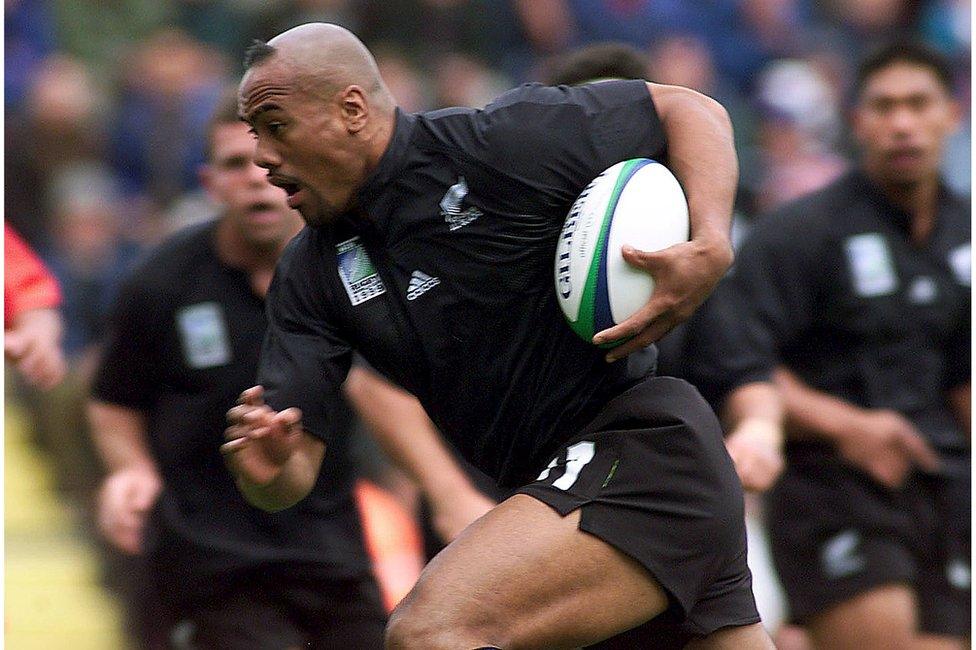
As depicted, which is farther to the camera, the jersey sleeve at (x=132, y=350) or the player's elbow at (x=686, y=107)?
the jersey sleeve at (x=132, y=350)

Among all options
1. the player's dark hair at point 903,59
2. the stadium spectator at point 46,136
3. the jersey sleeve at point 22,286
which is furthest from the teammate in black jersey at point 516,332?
the stadium spectator at point 46,136

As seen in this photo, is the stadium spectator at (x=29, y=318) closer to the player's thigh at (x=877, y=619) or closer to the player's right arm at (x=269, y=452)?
the player's right arm at (x=269, y=452)

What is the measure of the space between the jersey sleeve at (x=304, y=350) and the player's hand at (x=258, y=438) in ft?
0.45

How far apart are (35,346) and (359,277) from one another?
4.08ft

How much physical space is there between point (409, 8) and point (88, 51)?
173 centimetres

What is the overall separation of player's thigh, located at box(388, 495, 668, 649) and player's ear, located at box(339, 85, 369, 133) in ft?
3.08

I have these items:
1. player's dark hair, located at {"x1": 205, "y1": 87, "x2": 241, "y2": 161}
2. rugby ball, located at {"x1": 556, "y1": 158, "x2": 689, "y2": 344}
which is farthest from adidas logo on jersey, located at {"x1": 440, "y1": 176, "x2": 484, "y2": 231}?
player's dark hair, located at {"x1": 205, "y1": 87, "x2": 241, "y2": 161}

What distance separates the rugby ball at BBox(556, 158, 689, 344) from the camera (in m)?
3.81

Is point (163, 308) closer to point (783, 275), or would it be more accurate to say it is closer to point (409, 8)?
point (783, 275)

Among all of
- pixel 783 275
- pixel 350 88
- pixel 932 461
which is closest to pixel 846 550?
pixel 932 461

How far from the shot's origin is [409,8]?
9.28 metres

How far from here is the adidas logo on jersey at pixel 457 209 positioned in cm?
404

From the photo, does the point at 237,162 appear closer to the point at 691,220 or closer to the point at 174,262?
the point at 174,262

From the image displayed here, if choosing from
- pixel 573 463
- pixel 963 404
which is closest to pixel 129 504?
pixel 573 463
